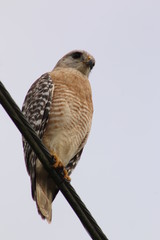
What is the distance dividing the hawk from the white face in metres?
0.87

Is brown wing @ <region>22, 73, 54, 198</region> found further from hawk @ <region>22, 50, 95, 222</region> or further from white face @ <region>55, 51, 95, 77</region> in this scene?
white face @ <region>55, 51, 95, 77</region>

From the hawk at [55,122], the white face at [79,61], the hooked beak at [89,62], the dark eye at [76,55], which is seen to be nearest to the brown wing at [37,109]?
the hawk at [55,122]

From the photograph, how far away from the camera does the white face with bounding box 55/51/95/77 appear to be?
9.21m

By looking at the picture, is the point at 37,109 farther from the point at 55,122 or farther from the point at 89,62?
the point at 89,62

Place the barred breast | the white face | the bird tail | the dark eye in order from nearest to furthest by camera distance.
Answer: the bird tail < the barred breast < the white face < the dark eye

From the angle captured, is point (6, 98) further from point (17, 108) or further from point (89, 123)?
point (89, 123)

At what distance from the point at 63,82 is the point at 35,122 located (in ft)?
3.07

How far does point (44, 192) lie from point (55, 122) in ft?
3.21

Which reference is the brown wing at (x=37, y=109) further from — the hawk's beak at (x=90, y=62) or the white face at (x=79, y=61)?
the hawk's beak at (x=90, y=62)

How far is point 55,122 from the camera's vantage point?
746 cm

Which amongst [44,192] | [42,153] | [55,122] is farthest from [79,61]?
[42,153]

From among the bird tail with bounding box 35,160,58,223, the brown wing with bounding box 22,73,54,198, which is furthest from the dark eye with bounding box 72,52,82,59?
the bird tail with bounding box 35,160,58,223

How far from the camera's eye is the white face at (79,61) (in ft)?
30.2

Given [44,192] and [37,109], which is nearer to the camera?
[44,192]
